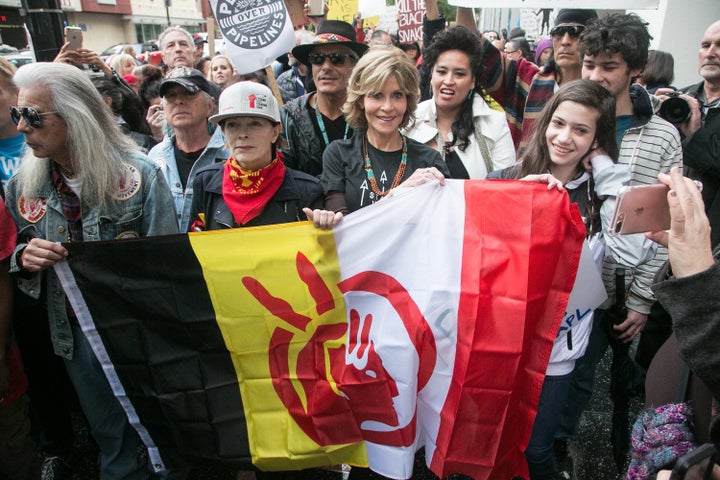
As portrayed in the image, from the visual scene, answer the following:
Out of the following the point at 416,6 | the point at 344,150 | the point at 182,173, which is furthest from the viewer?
the point at 416,6

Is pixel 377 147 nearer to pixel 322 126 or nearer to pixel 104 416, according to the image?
pixel 322 126

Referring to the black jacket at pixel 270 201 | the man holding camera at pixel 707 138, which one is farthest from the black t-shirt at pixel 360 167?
the man holding camera at pixel 707 138

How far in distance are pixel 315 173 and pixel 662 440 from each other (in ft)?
7.22

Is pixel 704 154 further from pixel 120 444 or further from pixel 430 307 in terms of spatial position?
pixel 120 444

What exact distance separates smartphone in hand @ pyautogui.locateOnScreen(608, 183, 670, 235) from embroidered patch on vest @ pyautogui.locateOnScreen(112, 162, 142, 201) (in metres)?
1.93

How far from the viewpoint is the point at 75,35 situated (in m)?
3.78

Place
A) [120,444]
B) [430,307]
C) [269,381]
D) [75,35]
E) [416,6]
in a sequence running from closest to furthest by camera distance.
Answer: [430,307] < [269,381] < [120,444] < [75,35] < [416,6]

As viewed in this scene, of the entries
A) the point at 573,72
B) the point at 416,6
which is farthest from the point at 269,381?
the point at 416,6

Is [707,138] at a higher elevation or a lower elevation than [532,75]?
lower

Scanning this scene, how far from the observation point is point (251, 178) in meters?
2.18

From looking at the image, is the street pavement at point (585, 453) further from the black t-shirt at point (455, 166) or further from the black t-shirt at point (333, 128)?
the black t-shirt at point (333, 128)

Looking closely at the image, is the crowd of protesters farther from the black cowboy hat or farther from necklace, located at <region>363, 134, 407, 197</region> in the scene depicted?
the black cowboy hat

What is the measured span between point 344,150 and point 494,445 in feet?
4.99

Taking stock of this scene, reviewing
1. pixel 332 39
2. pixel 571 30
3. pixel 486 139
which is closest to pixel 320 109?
pixel 332 39
